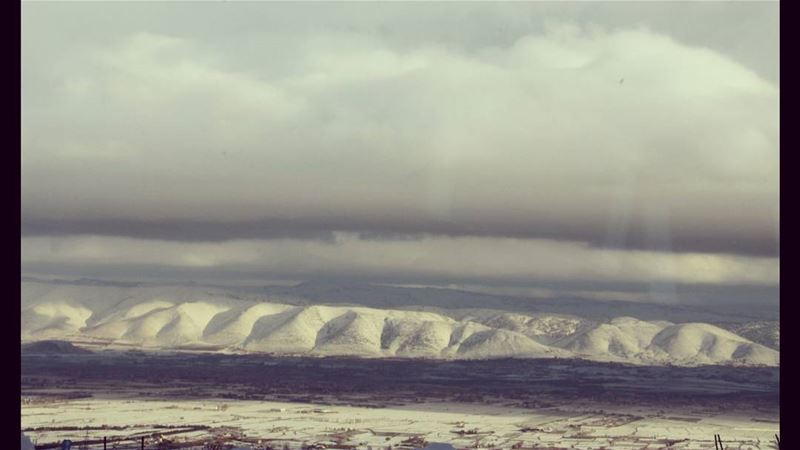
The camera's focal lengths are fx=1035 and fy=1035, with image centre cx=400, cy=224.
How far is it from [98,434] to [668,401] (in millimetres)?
75854

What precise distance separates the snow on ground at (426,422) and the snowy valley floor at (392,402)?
21cm

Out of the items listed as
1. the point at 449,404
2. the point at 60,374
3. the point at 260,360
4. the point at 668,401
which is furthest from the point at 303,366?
the point at 668,401

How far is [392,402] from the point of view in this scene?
5197 inches

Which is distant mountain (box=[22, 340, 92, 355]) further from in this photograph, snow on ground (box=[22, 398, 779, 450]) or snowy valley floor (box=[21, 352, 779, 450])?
snow on ground (box=[22, 398, 779, 450])

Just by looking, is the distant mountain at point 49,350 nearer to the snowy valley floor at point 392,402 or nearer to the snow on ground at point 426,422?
the snowy valley floor at point 392,402

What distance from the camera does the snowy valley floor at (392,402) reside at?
298 ft

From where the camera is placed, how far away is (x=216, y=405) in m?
122

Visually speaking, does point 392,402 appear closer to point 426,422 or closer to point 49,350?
point 426,422

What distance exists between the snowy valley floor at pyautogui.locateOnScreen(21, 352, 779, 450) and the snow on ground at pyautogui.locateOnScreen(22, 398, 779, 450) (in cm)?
21

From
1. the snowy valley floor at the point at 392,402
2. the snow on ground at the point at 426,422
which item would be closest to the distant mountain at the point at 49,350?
the snowy valley floor at the point at 392,402

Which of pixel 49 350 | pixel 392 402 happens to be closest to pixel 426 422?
pixel 392 402
